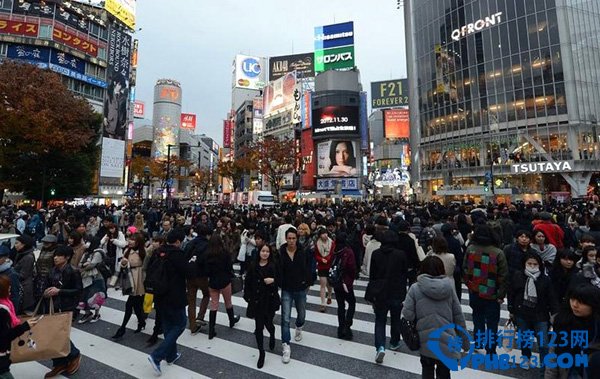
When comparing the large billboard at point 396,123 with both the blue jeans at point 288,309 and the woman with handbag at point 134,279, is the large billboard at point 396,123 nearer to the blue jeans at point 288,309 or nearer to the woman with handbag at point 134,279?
the blue jeans at point 288,309

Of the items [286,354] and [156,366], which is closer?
[156,366]

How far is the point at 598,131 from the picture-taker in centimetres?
3803

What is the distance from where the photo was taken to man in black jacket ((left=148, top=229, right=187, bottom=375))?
482cm

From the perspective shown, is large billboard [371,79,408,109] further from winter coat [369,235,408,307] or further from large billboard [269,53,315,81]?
winter coat [369,235,408,307]

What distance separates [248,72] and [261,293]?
128m

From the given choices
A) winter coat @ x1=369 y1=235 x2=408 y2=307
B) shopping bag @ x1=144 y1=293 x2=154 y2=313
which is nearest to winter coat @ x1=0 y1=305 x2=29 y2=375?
shopping bag @ x1=144 y1=293 x2=154 y2=313

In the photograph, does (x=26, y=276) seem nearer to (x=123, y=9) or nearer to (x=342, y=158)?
(x=342, y=158)

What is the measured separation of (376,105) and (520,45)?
54975mm

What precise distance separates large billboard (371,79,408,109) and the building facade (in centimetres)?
4189

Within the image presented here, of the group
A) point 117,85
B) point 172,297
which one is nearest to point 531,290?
point 172,297

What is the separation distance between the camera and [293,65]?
9412 centimetres

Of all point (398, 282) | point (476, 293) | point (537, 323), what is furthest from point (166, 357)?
point (537, 323)

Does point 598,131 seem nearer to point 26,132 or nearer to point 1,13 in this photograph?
point 26,132

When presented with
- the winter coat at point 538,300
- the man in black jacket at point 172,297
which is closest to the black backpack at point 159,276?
the man in black jacket at point 172,297
